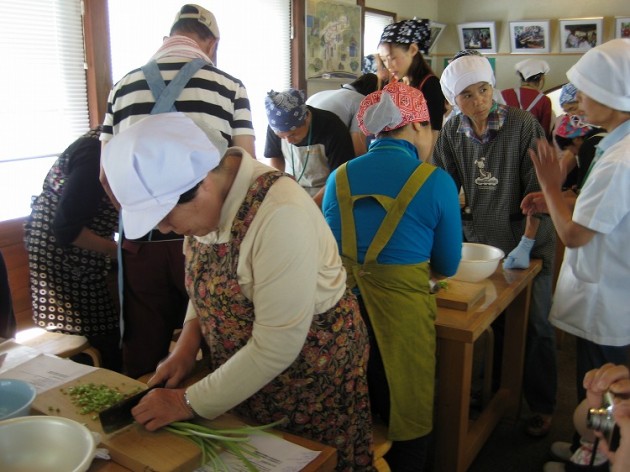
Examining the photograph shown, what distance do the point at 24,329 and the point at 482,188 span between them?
2.07 meters

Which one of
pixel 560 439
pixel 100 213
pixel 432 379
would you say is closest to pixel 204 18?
pixel 100 213

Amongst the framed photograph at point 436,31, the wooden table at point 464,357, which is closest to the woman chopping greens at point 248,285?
the wooden table at point 464,357

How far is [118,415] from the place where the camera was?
108cm

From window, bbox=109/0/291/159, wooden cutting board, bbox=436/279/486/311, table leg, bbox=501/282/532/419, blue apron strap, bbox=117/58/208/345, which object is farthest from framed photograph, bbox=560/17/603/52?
blue apron strap, bbox=117/58/208/345

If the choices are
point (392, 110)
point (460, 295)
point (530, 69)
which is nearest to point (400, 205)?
point (392, 110)

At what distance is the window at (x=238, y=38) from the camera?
9.81 feet

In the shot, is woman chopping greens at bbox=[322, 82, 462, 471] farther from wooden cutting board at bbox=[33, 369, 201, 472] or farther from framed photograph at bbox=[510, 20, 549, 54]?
framed photograph at bbox=[510, 20, 549, 54]

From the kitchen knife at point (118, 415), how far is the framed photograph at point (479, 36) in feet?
20.2

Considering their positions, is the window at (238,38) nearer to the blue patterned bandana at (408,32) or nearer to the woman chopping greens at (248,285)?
the blue patterned bandana at (408,32)

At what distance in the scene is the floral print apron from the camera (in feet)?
3.91

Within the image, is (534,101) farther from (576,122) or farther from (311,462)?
(311,462)

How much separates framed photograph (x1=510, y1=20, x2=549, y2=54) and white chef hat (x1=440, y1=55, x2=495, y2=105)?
14.1ft

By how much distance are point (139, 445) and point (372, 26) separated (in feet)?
16.3

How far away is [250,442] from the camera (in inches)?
43.4
